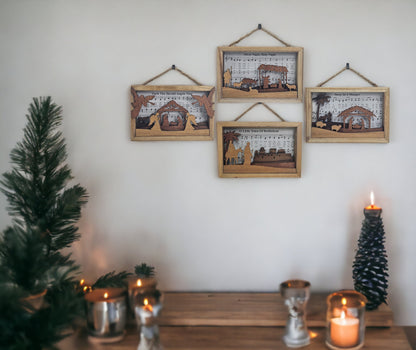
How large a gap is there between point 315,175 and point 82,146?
0.86 meters

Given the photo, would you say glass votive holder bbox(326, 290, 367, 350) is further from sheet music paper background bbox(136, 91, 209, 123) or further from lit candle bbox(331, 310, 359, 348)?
sheet music paper background bbox(136, 91, 209, 123)

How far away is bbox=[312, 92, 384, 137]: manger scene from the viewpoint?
4.11 ft

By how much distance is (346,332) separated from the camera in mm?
959

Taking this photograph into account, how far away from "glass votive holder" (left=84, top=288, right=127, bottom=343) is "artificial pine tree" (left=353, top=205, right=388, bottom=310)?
0.75m

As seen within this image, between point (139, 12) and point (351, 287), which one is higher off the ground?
point (139, 12)

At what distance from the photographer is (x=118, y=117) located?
4.19ft

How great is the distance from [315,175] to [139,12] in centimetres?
86

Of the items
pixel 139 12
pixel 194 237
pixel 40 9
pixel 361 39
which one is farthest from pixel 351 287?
pixel 40 9

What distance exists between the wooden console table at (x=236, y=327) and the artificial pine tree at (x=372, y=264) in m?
0.05

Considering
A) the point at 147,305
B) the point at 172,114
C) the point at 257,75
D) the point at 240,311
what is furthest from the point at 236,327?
the point at 257,75

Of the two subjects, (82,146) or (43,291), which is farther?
(82,146)

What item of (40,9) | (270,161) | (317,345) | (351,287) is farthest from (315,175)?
(40,9)

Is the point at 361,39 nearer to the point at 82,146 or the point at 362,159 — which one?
the point at 362,159

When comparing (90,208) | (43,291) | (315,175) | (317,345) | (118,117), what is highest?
(118,117)
